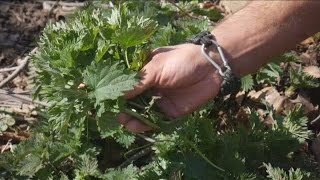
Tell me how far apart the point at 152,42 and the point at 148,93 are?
52cm

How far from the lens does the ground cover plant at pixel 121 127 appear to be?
88.1 inches

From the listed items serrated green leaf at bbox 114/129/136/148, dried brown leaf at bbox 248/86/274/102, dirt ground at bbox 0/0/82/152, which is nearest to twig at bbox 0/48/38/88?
dirt ground at bbox 0/0/82/152

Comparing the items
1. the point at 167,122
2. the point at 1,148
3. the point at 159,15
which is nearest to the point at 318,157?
the point at 167,122

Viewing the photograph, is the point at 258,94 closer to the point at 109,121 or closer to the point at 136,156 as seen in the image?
the point at 136,156

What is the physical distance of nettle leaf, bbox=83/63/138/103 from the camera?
2.14 meters

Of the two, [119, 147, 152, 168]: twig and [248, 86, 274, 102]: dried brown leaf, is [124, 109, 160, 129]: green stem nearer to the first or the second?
[119, 147, 152, 168]: twig

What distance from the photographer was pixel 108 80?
7.15 ft

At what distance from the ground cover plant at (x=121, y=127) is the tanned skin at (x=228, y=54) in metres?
0.06

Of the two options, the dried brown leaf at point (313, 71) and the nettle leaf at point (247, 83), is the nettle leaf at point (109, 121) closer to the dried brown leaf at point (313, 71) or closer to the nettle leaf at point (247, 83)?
the nettle leaf at point (247, 83)

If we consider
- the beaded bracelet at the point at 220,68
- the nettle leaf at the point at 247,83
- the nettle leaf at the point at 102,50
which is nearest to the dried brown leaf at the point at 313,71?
the nettle leaf at the point at 247,83

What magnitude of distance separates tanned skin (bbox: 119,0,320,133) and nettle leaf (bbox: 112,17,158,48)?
11cm

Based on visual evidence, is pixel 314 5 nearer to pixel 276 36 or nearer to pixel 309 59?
pixel 276 36

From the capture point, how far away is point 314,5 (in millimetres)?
2609

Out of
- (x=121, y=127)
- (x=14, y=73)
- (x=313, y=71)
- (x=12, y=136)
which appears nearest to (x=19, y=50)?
(x=14, y=73)
